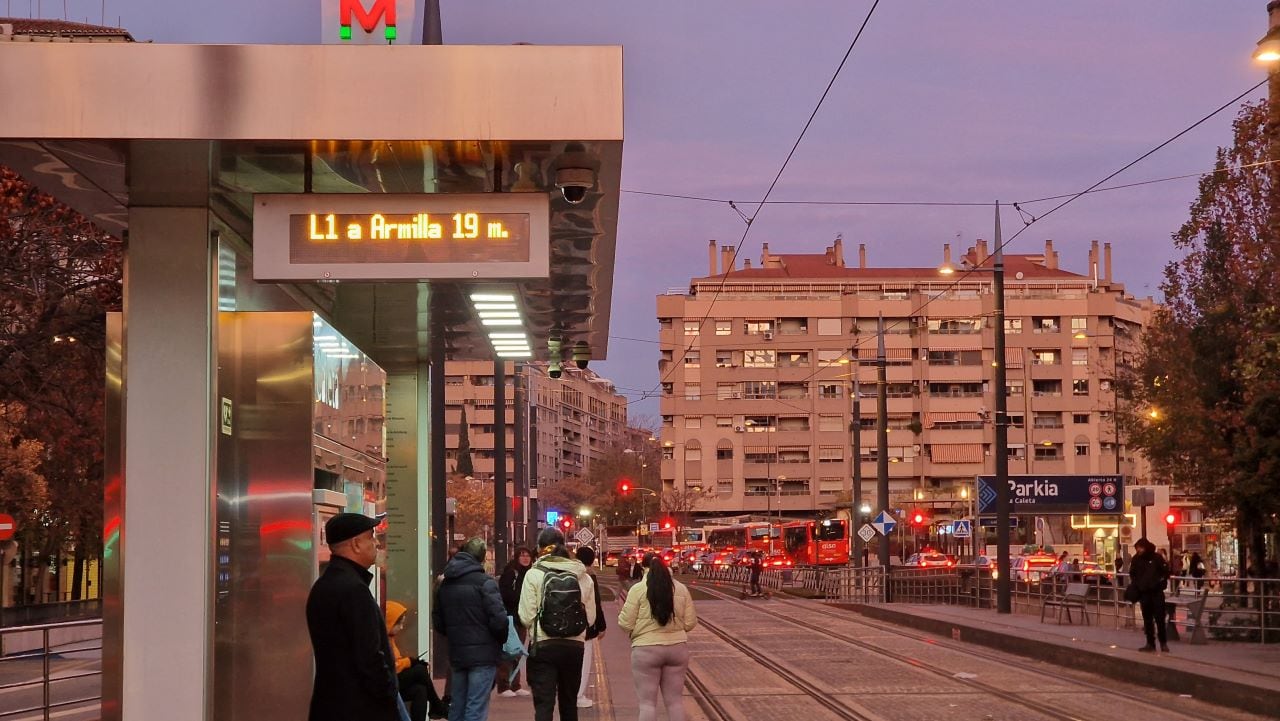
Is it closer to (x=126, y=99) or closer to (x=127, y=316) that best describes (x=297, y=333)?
(x=127, y=316)

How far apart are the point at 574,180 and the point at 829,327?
100560 mm

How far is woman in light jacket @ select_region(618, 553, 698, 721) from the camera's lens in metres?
11.8

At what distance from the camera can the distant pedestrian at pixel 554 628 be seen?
11.4 m

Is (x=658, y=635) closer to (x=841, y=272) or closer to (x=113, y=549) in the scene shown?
(x=113, y=549)

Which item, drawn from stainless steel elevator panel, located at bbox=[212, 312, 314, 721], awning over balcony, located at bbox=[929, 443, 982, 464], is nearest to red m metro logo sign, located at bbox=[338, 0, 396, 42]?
stainless steel elevator panel, located at bbox=[212, 312, 314, 721]

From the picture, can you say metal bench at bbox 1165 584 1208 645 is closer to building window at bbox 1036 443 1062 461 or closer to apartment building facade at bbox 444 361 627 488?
building window at bbox 1036 443 1062 461

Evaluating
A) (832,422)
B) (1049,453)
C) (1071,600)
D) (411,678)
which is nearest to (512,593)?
(411,678)

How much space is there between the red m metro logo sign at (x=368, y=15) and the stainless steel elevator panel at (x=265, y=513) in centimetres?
205

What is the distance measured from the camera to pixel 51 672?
2244cm

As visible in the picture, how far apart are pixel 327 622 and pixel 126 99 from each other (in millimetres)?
3849

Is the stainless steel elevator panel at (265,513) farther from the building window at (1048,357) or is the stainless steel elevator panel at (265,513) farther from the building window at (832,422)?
the building window at (1048,357)

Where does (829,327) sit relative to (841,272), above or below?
below

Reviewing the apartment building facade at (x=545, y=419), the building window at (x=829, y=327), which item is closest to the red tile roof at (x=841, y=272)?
the building window at (x=829, y=327)

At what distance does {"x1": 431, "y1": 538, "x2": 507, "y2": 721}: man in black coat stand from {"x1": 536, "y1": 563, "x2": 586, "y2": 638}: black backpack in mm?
315
